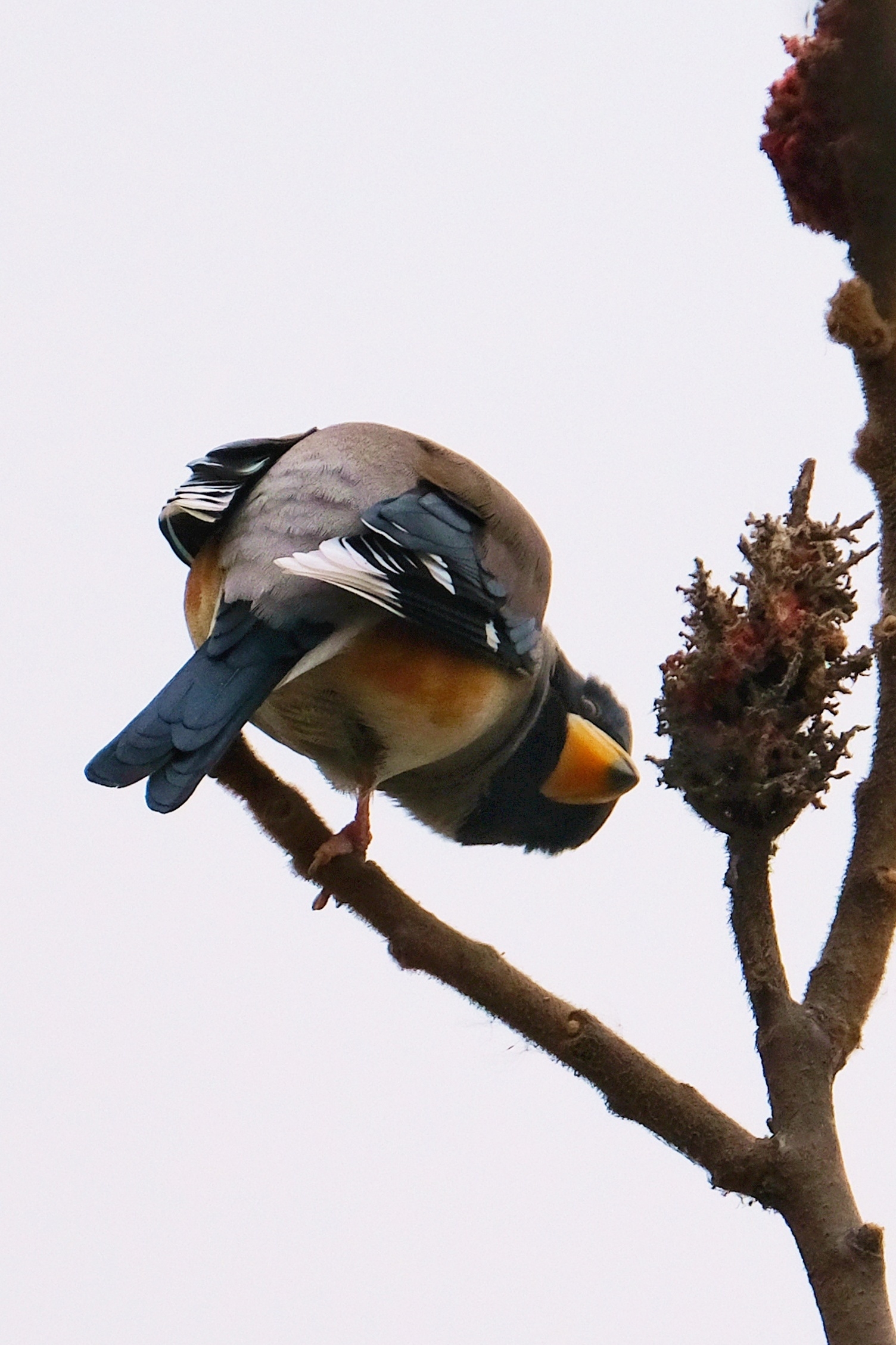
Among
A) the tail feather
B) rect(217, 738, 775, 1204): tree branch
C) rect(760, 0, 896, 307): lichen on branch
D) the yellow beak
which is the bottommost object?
rect(217, 738, 775, 1204): tree branch

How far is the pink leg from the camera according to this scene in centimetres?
195

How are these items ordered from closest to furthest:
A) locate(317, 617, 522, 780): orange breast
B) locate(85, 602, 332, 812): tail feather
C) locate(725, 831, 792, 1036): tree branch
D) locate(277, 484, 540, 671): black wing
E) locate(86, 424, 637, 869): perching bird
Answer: locate(725, 831, 792, 1036): tree branch
locate(85, 602, 332, 812): tail feather
locate(86, 424, 637, 869): perching bird
locate(277, 484, 540, 671): black wing
locate(317, 617, 522, 780): orange breast

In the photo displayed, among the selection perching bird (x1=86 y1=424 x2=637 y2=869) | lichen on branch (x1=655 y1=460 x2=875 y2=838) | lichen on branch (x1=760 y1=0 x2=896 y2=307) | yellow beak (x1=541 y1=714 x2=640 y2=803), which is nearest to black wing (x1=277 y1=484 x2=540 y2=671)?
perching bird (x1=86 y1=424 x2=637 y2=869)

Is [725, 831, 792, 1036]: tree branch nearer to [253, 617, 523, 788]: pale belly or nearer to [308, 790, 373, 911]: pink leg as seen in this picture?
[308, 790, 373, 911]: pink leg

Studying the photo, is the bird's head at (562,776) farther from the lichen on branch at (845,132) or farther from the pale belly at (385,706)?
the lichen on branch at (845,132)

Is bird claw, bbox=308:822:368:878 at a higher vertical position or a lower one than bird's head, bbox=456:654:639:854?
lower

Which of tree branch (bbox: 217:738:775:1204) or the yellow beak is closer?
tree branch (bbox: 217:738:775:1204)

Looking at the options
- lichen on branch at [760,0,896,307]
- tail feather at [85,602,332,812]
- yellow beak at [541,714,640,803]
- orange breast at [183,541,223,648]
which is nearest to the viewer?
lichen on branch at [760,0,896,307]

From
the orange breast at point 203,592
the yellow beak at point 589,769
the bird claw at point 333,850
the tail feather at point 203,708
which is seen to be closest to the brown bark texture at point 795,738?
the bird claw at point 333,850

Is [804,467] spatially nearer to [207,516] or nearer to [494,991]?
[494,991]

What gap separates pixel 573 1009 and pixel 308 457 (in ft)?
4.45

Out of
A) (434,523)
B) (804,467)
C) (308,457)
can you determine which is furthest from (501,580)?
(804,467)

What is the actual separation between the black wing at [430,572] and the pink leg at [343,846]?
0.34 meters

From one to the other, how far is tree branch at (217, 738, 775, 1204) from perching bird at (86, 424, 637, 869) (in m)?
0.10
